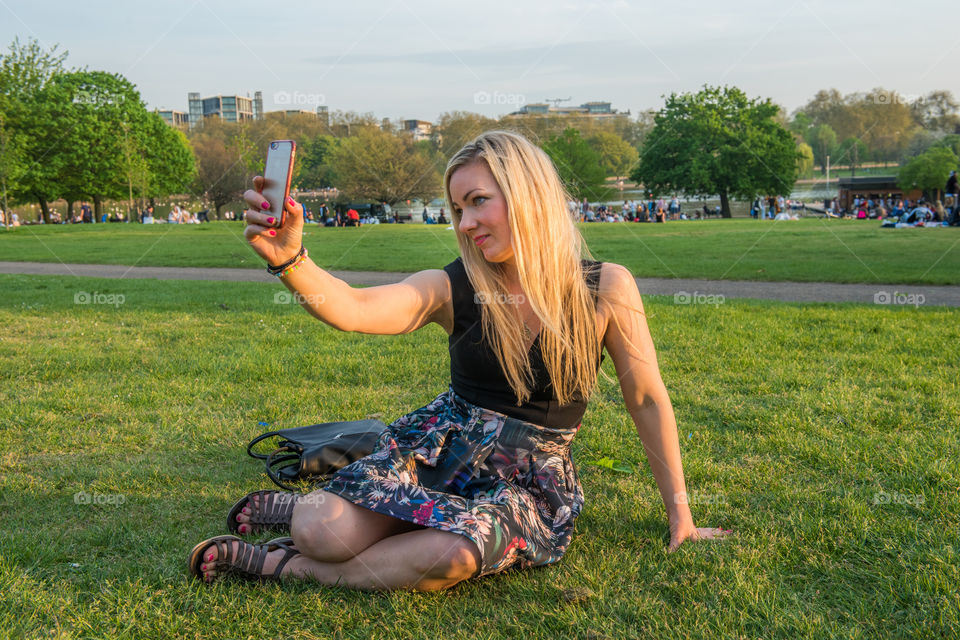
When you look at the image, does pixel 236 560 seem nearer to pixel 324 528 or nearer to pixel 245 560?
pixel 245 560

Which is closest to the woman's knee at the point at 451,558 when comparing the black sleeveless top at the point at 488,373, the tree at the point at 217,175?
the black sleeveless top at the point at 488,373

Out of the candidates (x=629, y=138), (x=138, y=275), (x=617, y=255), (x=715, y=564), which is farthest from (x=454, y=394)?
(x=629, y=138)

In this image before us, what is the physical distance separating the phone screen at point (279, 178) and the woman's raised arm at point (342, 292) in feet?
Result: 0.08

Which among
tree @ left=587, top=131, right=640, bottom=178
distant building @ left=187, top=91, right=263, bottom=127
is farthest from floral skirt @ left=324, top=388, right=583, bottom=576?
distant building @ left=187, top=91, right=263, bottom=127

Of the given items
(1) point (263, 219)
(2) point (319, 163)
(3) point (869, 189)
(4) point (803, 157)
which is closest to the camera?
(1) point (263, 219)

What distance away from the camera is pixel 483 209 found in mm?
2748

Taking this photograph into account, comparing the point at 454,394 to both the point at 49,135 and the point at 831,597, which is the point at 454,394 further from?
the point at 49,135

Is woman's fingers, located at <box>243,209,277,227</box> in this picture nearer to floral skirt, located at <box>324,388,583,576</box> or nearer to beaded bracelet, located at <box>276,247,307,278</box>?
beaded bracelet, located at <box>276,247,307,278</box>

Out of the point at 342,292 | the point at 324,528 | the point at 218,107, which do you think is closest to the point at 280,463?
the point at 324,528

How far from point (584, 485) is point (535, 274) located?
1367mm

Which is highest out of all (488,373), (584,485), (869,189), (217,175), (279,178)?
(217,175)

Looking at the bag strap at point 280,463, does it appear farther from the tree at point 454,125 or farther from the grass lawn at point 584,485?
the tree at point 454,125

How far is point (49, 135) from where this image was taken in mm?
47000

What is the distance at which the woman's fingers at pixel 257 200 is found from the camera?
2.24 metres
